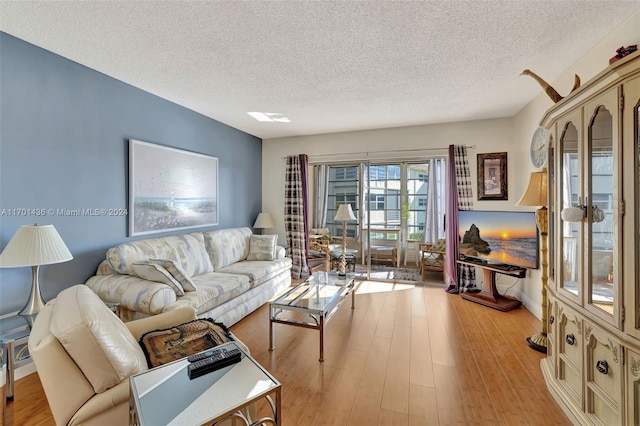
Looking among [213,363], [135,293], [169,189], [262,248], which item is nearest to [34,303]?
[135,293]

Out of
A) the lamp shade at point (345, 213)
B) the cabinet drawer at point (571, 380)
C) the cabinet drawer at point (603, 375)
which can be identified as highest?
A: the lamp shade at point (345, 213)

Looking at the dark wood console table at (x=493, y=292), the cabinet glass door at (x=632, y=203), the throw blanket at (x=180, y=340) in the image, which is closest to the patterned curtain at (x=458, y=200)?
the dark wood console table at (x=493, y=292)

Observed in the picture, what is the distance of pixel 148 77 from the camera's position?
274 centimetres

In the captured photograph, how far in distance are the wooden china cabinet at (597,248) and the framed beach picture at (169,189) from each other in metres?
3.69

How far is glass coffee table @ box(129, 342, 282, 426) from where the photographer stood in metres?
1.07

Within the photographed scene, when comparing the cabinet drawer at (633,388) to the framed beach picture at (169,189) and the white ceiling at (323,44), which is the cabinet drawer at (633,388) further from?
the framed beach picture at (169,189)

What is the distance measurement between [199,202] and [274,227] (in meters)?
1.68

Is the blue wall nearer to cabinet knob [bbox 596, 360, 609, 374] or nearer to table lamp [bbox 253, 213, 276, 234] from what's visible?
table lamp [bbox 253, 213, 276, 234]

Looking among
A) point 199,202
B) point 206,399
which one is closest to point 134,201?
point 199,202

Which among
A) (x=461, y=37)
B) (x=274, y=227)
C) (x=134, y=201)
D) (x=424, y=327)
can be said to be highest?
(x=461, y=37)

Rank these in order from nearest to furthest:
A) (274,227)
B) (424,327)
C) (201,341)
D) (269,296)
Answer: (201,341) → (424,327) → (269,296) → (274,227)

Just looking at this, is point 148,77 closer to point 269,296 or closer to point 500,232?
point 269,296

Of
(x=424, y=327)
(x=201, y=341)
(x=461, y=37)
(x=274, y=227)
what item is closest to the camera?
(x=201, y=341)

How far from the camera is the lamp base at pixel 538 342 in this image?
247 cm
